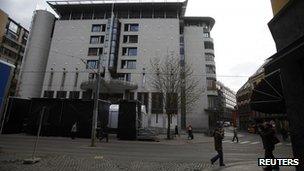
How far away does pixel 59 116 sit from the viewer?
24.8 metres

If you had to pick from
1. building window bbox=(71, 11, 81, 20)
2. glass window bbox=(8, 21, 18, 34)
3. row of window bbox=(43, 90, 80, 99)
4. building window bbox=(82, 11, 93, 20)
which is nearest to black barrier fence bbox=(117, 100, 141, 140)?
row of window bbox=(43, 90, 80, 99)

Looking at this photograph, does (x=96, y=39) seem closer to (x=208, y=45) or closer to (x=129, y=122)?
(x=208, y=45)

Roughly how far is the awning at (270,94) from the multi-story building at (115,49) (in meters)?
39.2

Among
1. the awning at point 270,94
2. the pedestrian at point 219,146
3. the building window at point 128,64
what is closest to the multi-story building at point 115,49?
the building window at point 128,64

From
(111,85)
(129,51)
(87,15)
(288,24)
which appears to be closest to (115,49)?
(129,51)

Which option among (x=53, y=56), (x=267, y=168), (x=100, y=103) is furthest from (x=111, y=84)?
(x=267, y=168)

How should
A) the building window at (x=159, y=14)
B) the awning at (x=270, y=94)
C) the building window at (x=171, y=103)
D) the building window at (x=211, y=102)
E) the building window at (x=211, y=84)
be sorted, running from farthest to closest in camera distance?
the building window at (x=159, y=14), the building window at (x=211, y=84), the building window at (x=211, y=102), the building window at (x=171, y=103), the awning at (x=270, y=94)

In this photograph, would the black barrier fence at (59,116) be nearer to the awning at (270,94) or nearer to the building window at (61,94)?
the awning at (270,94)

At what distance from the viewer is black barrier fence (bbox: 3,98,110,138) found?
24.2 m

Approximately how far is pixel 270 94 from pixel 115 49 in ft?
151

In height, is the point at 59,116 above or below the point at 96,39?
below

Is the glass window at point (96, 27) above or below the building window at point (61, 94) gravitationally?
Answer: above

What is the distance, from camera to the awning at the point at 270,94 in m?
7.04

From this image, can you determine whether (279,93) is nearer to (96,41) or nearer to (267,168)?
(267,168)
